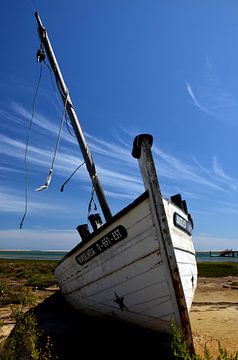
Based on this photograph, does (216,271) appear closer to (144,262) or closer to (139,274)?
(139,274)

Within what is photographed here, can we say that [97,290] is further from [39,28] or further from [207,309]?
[39,28]

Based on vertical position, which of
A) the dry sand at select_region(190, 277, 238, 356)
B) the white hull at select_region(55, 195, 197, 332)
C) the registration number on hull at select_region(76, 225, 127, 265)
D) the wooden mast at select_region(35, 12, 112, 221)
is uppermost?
the wooden mast at select_region(35, 12, 112, 221)

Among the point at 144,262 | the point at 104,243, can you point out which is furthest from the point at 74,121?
the point at 144,262

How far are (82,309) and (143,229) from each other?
3.88 m

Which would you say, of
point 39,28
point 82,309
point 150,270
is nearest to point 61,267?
point 82,309

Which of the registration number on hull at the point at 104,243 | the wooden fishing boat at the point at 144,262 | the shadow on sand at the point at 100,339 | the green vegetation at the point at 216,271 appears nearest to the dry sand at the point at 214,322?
the shadow on sand at the point at 100,339

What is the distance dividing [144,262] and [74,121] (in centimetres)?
639

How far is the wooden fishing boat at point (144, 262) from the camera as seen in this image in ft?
17.1

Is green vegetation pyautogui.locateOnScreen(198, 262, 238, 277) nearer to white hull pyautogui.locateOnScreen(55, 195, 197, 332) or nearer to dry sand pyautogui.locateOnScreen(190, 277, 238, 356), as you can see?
dry sand pyautogui.locateOnScreen(190, 277, 238, 356)

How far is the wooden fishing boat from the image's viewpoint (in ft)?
17.1

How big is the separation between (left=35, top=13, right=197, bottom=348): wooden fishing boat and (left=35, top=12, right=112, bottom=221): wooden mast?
110 inches

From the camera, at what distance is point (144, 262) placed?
5520 millimetres

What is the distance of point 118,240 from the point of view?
599cm

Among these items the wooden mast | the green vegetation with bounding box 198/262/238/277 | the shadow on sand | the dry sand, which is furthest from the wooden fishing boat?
the green vegetation with bounding box 198/262/238/277
